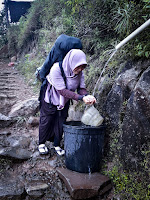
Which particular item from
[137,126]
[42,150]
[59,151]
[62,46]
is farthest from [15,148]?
[137,126]

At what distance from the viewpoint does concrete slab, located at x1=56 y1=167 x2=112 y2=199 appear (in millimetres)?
2018

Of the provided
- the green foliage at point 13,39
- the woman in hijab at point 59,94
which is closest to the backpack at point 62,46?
the woman in hijab at point 59,94

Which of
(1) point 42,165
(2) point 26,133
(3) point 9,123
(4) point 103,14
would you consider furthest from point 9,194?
(4) point 103,14

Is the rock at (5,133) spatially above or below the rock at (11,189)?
above

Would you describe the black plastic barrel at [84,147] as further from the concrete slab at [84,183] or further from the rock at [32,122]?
the rock at [32,122]

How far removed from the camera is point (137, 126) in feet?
6.77

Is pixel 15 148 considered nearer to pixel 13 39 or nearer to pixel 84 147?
pixel 84 147

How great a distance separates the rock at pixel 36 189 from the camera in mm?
2104

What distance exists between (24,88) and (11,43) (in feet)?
29.3

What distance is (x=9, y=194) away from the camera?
205cm

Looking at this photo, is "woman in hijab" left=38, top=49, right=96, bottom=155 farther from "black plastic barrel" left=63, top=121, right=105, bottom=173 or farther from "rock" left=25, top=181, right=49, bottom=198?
"rock" left=25, top=181, right=49, bottom=198

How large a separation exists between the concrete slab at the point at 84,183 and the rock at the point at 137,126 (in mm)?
378

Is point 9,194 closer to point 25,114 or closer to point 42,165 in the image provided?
point 42,165

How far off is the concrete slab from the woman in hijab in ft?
2.18
